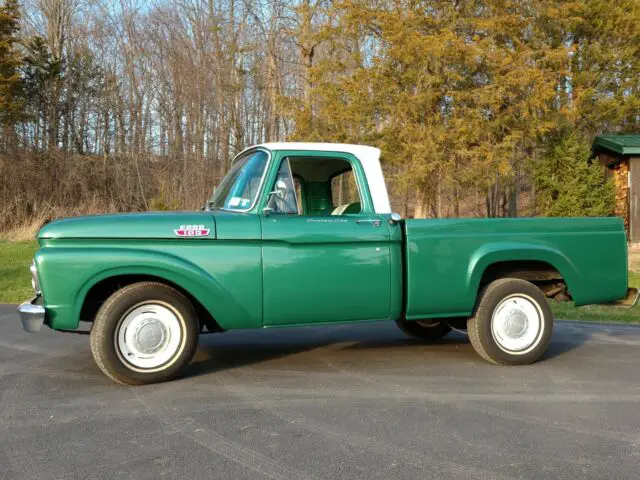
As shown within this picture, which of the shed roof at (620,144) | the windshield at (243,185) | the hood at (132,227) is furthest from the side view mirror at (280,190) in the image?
the shed roof at (620,144)

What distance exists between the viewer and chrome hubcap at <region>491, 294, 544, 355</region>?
5.76 meters

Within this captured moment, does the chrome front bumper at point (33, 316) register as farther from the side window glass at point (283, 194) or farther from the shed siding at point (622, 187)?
the shed siding at point (622, 187)

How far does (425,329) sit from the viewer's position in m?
7.09

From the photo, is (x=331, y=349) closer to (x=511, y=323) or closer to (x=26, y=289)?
(x=511, y=323)

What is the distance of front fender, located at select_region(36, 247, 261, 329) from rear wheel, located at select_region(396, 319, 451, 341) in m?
2.85

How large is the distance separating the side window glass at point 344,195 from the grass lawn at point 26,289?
4.70m

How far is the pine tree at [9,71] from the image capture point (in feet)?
85.3

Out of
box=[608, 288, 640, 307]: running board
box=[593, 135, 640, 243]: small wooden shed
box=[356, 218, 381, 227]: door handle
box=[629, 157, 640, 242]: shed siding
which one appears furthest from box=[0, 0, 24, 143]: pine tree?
box=[608, 288, 640, 307]: running board

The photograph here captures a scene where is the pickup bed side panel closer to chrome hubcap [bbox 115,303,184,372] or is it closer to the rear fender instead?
the rear fender

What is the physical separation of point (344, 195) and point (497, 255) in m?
1.67

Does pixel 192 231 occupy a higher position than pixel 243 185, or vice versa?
pixel 243 185

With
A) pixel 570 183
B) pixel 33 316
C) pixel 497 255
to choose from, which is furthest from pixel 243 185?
pixel 570 183

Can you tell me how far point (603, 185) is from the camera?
22.5 meters

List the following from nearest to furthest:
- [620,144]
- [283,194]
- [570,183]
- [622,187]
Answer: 1. [283,194]
2. [620,144]
3. [570,183]
4. [622,187]
